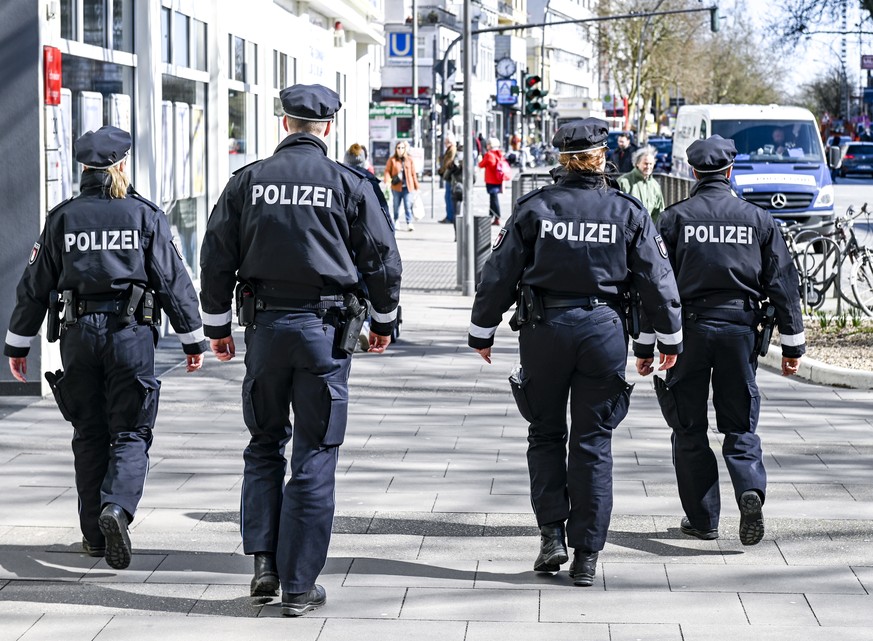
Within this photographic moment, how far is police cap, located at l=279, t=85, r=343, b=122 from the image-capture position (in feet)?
17.9

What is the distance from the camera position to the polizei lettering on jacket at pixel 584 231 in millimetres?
5668

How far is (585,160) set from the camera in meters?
5.80

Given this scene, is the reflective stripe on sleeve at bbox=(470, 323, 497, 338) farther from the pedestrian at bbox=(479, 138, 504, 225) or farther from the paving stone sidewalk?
the pedestrian at bbox=(479, 138, 504, 225)

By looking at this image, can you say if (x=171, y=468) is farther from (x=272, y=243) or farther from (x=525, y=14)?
(x=525, y=14)

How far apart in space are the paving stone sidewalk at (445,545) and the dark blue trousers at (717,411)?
232mm

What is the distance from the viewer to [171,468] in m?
7.95

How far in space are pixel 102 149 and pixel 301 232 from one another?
42.8 inches

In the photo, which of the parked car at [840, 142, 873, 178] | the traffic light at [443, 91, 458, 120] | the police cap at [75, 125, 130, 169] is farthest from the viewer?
the parked car at [840, 142, 873, 178]

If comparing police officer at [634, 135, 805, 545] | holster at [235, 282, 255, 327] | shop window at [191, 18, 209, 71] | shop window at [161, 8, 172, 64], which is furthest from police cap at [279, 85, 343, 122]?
shop window at [191, 18, 209, 71]

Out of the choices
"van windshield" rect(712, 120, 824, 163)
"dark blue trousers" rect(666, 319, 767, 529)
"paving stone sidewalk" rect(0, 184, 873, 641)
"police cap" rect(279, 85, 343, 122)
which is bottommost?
"paving stone sidewalk" rect(0, 184, 873, 641)

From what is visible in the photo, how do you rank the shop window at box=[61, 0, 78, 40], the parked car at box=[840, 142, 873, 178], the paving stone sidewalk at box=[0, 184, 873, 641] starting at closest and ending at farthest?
the paving stone sidewalk at box=[0, 184, 873, 641] → the shop window at box=[61, 0, 78, 40] → the parked car at box=[840, 142, 873, 178]

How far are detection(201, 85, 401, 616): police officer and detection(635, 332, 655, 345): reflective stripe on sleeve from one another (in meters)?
1.15

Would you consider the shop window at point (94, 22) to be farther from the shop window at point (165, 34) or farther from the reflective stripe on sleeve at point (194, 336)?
the reflective stripe on sleeve at point (194, 336)

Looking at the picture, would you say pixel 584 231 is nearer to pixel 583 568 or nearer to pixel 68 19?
pixel 583 568
